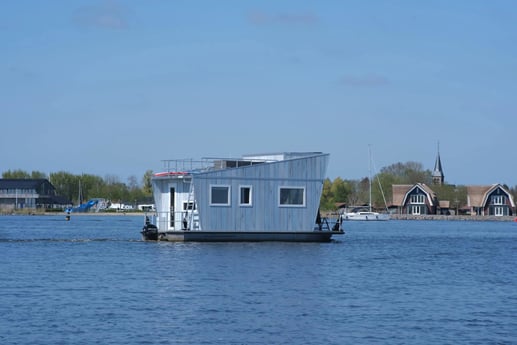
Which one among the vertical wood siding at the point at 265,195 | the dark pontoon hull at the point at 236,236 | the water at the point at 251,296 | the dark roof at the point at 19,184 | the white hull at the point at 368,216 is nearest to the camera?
the water at the point at 251,296

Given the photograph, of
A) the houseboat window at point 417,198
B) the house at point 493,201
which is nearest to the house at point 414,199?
the houseboat window at point 417,198

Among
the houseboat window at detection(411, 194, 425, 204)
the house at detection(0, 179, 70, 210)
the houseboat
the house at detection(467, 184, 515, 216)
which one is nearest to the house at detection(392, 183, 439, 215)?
Answer: the houseboat window at detection(411, 194, 425, 204)

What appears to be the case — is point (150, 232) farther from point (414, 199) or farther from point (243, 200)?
point (414, 199)

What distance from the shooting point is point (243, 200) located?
56.5 m

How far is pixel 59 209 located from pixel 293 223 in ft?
478

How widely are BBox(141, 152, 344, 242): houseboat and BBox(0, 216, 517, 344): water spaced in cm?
112

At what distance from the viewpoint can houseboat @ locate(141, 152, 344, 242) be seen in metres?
55.7

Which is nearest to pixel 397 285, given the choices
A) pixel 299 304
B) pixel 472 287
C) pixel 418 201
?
pixel 472 287

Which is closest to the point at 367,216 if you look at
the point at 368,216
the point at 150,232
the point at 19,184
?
the point at 368,216

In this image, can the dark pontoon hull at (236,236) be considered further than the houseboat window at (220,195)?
No

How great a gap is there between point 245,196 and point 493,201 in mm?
127135

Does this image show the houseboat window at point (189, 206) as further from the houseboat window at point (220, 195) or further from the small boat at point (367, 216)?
the small boat at point (367, 216)

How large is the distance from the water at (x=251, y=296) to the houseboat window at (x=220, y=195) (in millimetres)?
2618

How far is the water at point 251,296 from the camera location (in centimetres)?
2717
